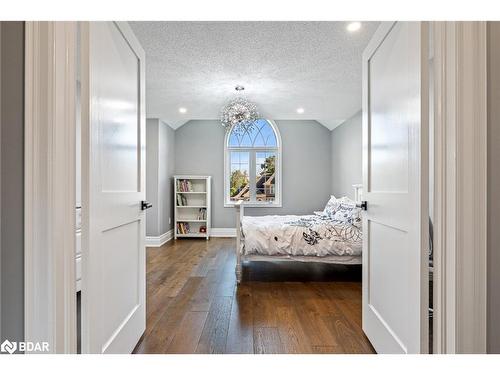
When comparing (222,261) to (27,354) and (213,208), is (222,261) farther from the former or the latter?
(27,354)

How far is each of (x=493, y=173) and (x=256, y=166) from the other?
5443 mm

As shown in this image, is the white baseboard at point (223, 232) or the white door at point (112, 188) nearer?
the white door at point (112, 188)

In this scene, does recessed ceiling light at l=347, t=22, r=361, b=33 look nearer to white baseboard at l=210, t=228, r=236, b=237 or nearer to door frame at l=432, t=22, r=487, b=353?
door frame at l=432, t=22, r=487, b=353

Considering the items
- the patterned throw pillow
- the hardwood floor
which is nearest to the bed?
the patterned throw pillow

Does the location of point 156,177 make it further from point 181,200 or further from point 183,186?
point 181,200

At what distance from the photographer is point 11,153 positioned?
39.8 inches

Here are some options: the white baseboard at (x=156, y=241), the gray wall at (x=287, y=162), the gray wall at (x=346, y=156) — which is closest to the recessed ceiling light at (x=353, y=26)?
the gray wall at (x=346, y=156)

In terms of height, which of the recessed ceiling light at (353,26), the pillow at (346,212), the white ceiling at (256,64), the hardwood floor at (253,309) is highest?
the recessed ceiling light at (353,26)

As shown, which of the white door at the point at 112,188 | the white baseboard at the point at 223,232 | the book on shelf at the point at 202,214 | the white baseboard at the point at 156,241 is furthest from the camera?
the white baseboard at the point at 223,232

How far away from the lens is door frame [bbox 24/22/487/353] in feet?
3.33

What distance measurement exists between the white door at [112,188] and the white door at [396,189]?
1.35 m

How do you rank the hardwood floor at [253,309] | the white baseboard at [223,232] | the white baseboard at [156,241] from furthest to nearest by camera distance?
the white baseboard at [223,232] → the white baseboard at [156,241] → the hardwood floor at [253,309]

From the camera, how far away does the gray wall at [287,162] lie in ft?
20.6

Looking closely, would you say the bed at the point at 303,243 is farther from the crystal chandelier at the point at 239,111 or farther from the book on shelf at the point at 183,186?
the book on shelf at the point at 183,186
